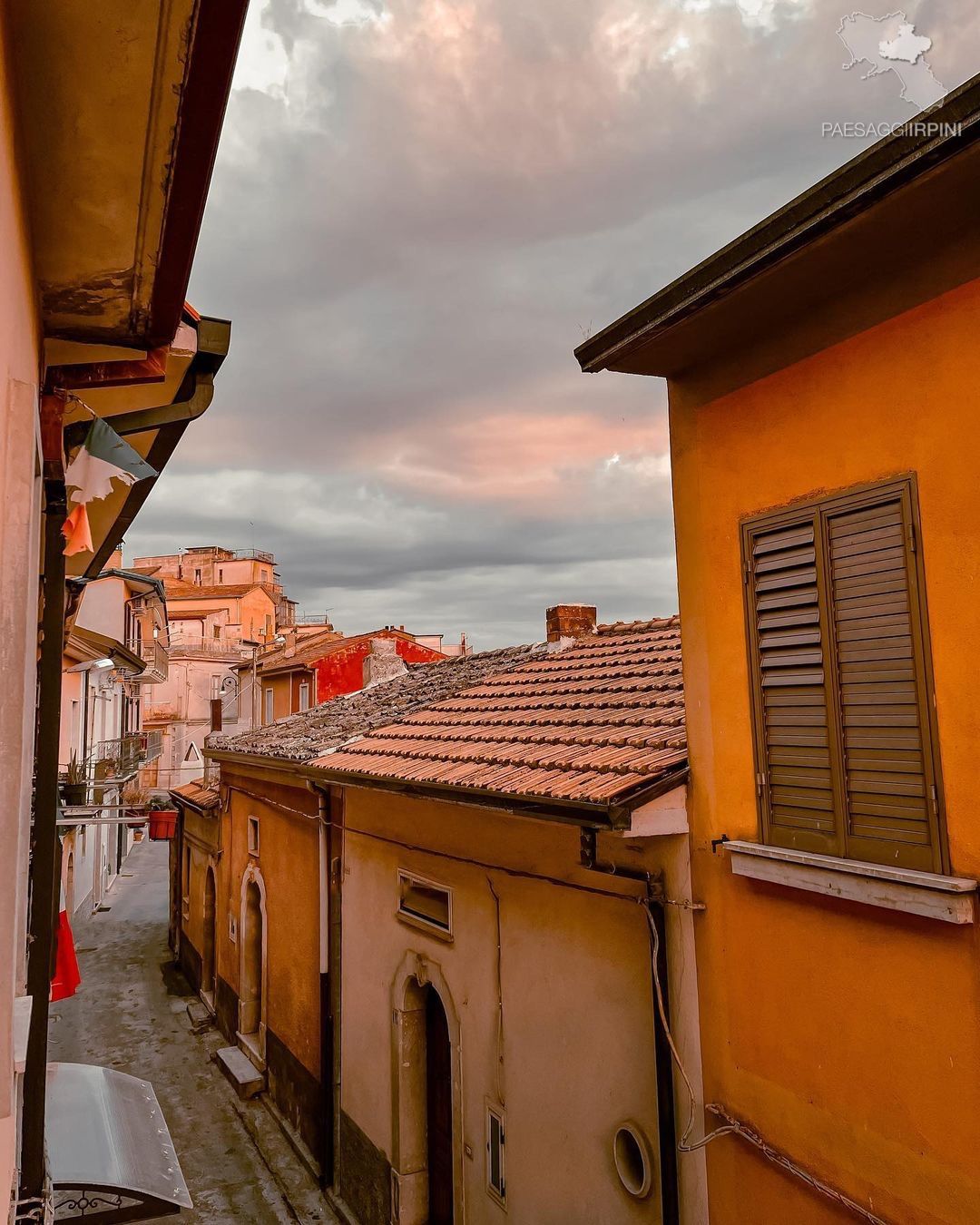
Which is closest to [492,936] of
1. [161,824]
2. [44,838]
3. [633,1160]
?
[633,1160]

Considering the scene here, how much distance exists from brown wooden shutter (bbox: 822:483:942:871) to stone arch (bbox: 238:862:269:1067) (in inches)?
440

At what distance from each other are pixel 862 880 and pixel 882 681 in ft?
2.84

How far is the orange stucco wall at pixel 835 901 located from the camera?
11.6ft

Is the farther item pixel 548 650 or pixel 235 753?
pixel 235 753

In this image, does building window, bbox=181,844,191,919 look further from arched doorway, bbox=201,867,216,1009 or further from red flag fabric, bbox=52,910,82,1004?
red flag fabric, bbox=52,910,82,1004

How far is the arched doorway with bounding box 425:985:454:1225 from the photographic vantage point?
8.08 meters

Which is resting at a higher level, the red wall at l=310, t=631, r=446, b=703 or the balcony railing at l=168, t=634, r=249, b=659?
the balcony railing at l=168, t=634, r=249, b=659

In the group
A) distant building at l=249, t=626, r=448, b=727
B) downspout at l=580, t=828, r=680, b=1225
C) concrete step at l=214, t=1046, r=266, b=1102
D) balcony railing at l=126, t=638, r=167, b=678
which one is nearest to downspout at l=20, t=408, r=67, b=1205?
downspout at l=580, t=828, r=680, b=1225

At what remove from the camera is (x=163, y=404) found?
4.86 m

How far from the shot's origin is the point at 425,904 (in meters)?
8.04

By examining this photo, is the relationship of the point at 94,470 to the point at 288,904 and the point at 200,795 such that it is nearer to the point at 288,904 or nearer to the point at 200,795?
the point at 288,904

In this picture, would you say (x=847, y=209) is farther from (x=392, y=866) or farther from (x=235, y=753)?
(x=235, y=753)

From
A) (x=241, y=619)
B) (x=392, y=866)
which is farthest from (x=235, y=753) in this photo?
(x=241, y=619)

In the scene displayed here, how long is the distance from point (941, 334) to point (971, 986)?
2.65 metres
